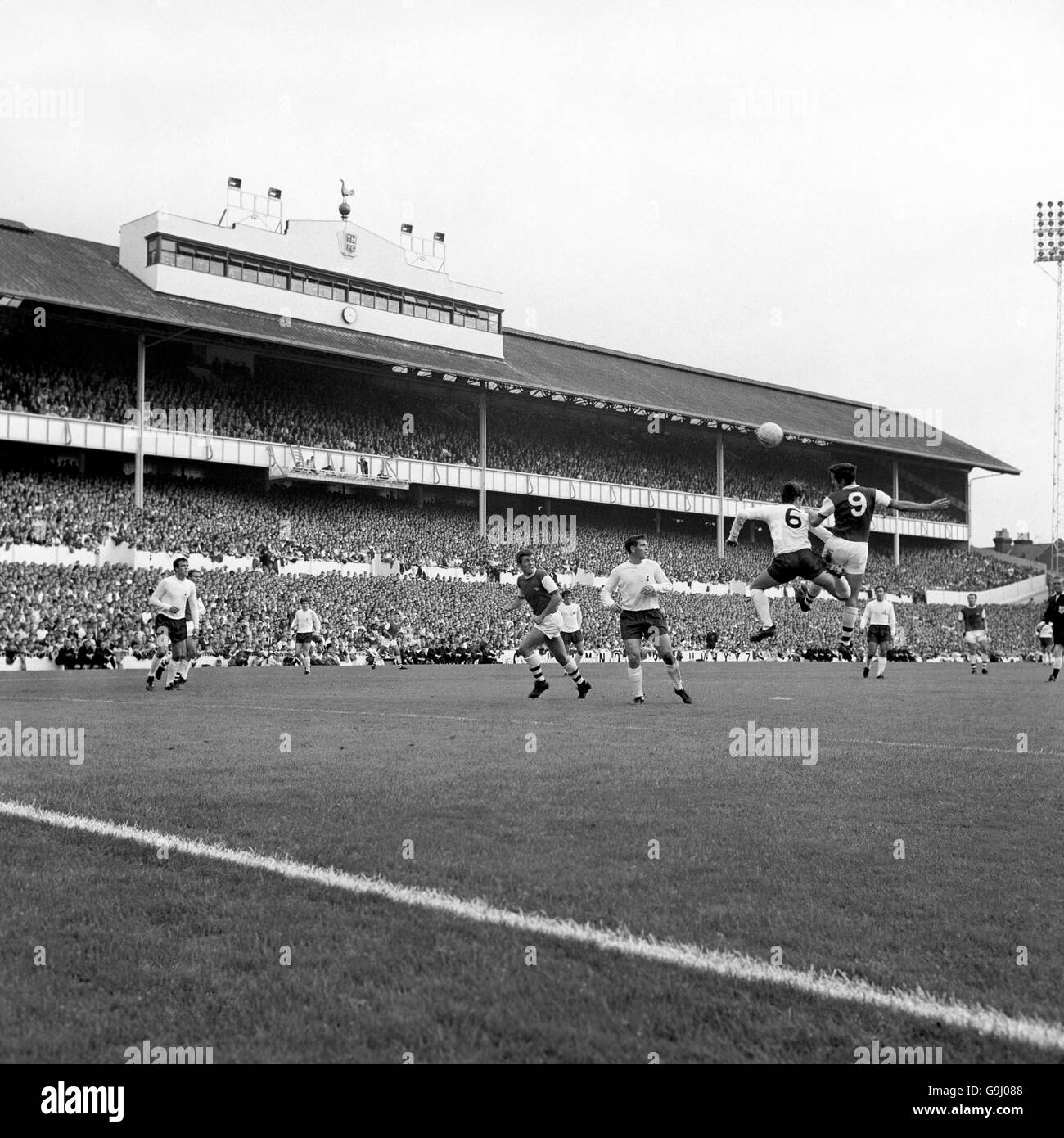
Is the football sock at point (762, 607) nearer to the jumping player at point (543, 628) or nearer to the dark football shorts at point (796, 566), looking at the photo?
the dark football shorts at point (796, 566)

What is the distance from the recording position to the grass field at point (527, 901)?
134 inches

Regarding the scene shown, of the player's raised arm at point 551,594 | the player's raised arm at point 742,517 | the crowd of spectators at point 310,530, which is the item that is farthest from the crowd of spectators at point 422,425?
the player's raised arm at point 742,517

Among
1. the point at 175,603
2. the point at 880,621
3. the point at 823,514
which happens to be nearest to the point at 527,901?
the point at 823,514

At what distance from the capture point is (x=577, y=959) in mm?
3979

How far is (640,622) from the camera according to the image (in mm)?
16578

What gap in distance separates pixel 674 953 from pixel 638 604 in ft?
40.9

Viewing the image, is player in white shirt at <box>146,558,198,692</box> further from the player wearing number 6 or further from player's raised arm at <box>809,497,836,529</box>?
the player wearing number 6

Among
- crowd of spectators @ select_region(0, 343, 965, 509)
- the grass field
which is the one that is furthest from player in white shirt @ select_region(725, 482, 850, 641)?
crowd of spectators @ select_region(0, 343, 965, 509)

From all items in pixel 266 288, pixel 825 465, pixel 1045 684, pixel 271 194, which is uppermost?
pixel 271 194

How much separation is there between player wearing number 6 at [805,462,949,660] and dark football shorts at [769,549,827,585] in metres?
0.29

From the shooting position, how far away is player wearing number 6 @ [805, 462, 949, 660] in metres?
15.7
